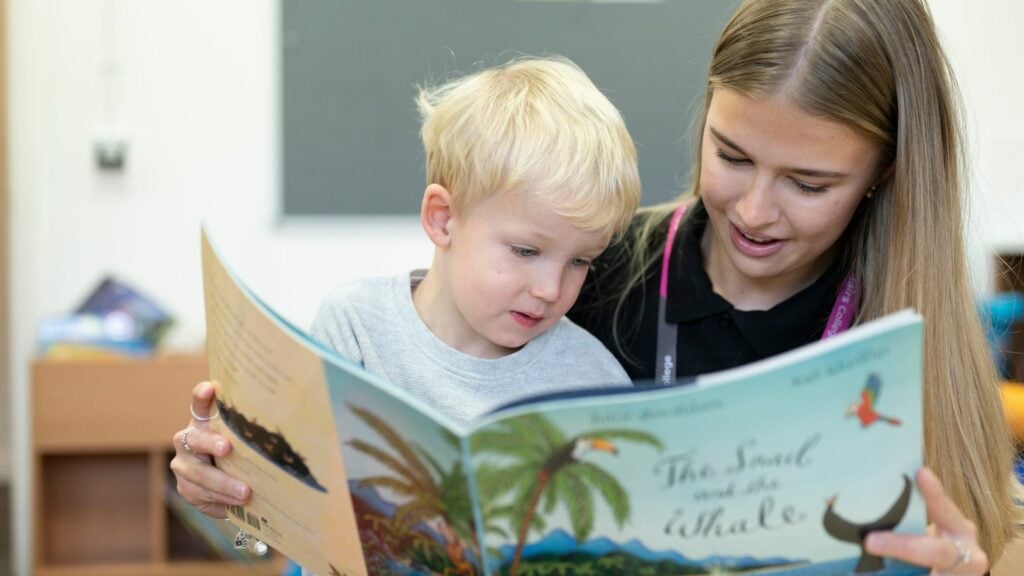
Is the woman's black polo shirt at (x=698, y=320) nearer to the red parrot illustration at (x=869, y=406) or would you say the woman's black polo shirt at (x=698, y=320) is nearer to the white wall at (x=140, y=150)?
the red parrot illustration at (x=869, y=406)

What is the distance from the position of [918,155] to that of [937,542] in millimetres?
530

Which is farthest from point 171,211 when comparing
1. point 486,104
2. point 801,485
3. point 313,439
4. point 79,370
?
point 801,485

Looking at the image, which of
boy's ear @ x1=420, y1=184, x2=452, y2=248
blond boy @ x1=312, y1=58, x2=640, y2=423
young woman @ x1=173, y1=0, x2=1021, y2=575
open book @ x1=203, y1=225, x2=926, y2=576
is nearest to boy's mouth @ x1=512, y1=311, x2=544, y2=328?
blond boy @ x1=312, y1=58, x2=640, y2=423

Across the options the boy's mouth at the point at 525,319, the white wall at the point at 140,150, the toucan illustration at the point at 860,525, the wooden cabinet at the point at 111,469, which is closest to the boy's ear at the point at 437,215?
the boy's mouth at the point at 525,319

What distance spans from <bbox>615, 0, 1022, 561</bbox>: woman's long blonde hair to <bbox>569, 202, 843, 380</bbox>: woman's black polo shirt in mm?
144

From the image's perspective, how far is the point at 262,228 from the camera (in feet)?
12.6

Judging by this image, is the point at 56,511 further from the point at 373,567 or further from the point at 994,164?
the point at 994,164

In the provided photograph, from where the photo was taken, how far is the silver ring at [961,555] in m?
1.00

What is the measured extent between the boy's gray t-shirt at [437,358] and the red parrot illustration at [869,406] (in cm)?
45

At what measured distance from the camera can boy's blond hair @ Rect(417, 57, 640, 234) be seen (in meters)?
1.31

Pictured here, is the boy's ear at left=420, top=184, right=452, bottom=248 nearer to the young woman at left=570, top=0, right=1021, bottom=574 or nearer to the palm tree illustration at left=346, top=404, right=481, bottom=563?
the young woman at left=570, top=0, right=1021, bottom=574

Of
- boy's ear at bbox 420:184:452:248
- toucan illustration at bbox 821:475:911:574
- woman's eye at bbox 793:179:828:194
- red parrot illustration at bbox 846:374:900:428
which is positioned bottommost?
toucan illustration at bbox 821:475:911:574

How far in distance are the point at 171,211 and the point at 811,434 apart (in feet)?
10.4

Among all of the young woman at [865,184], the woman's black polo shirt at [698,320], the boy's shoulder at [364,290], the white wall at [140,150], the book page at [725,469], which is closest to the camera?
the book page at [725,469]
